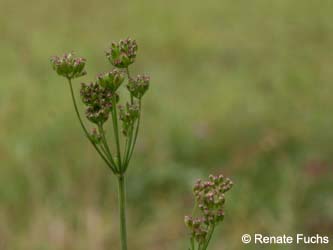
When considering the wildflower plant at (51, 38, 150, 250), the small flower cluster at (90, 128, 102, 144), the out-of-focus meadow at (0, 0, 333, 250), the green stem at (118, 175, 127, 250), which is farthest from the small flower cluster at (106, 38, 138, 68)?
the out-of-focus meadow at (0, 0, 333, 250)

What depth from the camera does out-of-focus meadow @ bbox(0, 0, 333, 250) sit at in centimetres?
429

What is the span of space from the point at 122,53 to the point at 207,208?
39 cm

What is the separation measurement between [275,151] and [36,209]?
1.70 m

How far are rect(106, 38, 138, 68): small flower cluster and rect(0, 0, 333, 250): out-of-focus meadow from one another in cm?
251

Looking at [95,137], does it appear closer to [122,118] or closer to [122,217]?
[122,118]

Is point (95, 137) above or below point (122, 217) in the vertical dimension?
above

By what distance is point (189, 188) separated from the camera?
183 inches

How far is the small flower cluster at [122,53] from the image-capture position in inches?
60.9

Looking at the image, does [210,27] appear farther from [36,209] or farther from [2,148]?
[36,209]

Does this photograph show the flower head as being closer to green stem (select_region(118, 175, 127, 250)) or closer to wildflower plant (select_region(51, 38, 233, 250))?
wildflower plant (select_region(51, 38, 233, 250))

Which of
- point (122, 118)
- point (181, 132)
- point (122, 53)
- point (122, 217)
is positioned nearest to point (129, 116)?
point (122, 118)

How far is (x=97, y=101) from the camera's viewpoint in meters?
1.52

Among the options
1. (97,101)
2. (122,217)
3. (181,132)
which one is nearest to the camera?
(122,217)

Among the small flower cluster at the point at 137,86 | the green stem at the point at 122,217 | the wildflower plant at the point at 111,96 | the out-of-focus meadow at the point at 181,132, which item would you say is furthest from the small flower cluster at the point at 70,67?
the out-of-focus meadow at the point at 181,132
